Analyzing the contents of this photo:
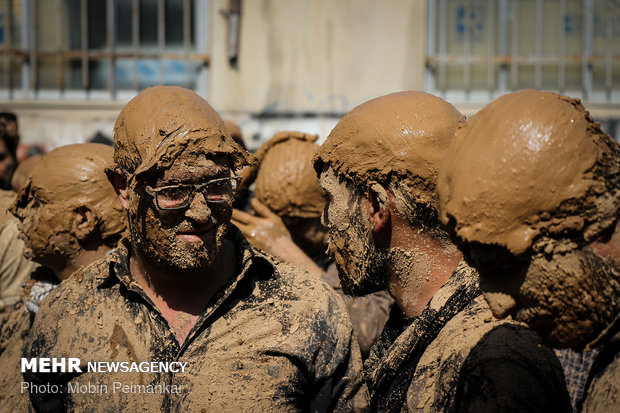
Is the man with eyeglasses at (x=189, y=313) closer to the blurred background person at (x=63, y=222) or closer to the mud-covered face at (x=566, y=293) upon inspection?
the blurred background person at (x=63, y=222)

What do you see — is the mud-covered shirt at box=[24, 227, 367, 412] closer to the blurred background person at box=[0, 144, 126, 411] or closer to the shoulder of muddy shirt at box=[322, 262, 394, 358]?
the blurred background person at box=[0, 144, 126, 411]

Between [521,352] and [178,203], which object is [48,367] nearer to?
[178,203]

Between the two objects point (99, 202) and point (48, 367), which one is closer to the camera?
point (48, 367)

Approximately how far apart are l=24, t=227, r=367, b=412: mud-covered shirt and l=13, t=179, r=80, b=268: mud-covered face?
735 millimetres

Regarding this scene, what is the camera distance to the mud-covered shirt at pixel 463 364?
6.36 ft

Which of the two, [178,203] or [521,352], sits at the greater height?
[178,203]

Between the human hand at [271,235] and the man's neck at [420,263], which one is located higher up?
the man's neck at [420,263]

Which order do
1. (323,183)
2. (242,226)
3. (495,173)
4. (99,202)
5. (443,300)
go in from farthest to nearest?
(242,226), (99,202), (323,183), (443,300), (495,173)

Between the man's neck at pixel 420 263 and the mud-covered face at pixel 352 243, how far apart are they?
0.23 feet

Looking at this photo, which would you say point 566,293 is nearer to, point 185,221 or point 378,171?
point 378,171

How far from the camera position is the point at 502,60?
8719 mm

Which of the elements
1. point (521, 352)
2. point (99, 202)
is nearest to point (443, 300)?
point (521, 352)

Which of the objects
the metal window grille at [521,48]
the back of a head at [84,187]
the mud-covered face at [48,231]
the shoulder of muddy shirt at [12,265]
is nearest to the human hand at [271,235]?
the back of a head at [84,187]

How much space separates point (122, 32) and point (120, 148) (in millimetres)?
6431
